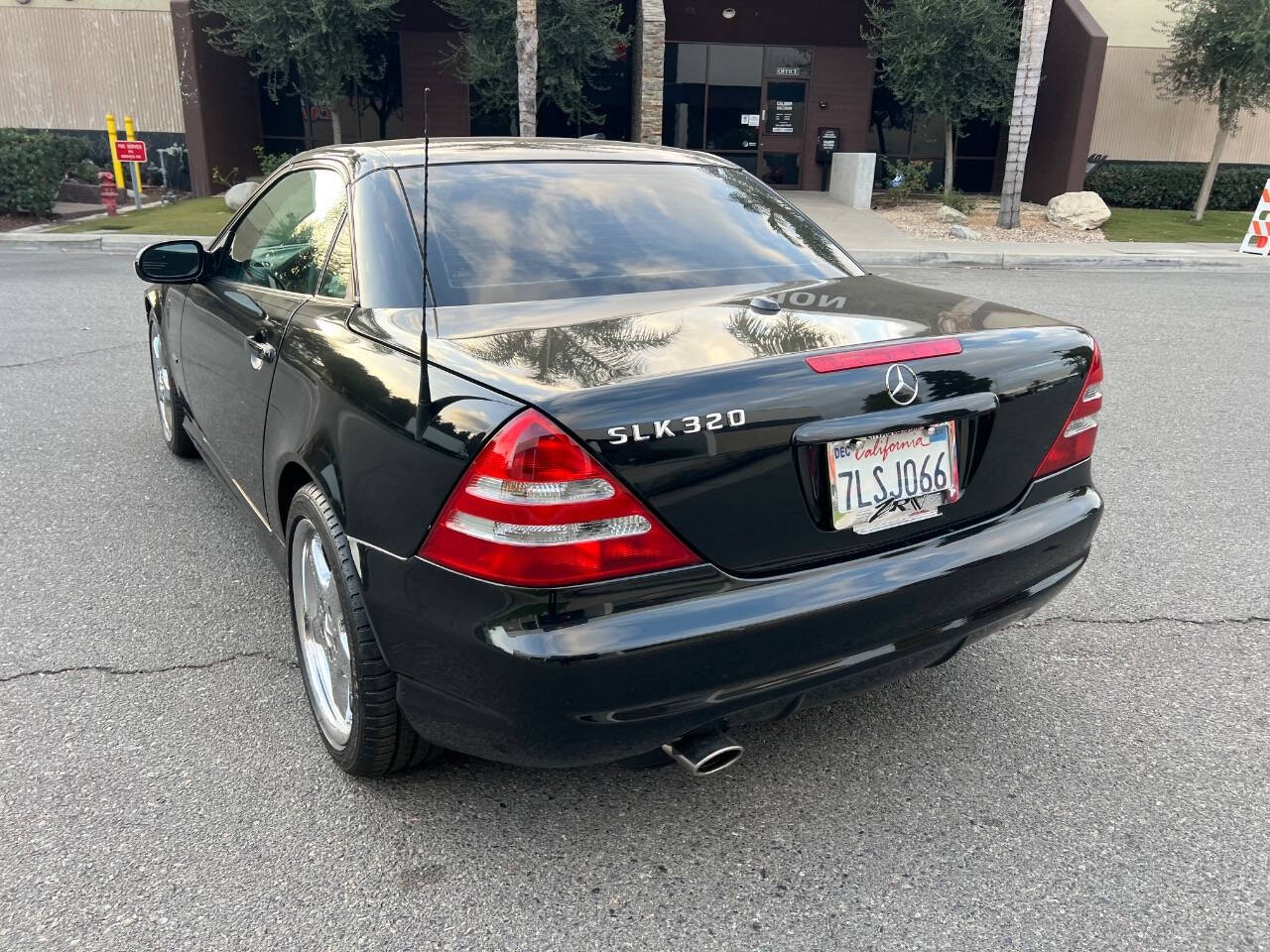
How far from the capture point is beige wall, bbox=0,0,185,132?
2206 centimetres

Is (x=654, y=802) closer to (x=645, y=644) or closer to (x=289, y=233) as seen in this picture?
(x=645, y=644)

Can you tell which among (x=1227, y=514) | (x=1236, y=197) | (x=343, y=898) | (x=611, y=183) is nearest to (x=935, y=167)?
(x=1236, y=197)

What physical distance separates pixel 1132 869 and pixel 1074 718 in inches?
26.1

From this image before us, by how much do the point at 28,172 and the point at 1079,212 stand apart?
1836 cm

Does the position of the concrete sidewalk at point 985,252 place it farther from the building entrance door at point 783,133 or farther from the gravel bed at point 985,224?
the building entrance door at point 783,133

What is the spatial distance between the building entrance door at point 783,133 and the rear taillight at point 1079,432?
2239 cm

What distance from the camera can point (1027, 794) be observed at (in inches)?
100

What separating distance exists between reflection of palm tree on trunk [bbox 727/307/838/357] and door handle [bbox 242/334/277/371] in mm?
1401

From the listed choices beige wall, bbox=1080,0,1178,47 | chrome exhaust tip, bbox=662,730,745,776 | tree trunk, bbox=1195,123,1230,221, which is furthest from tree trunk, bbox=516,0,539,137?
chrome exhaust tip, bbox=662,730,745,776

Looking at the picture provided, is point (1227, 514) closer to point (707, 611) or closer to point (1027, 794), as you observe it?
point (1027, 794)

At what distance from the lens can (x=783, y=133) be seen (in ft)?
79.4

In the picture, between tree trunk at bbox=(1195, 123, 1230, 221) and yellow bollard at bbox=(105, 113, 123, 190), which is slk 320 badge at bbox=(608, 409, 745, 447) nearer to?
yellow bollard at bbox=(105, 113, 123, 190)

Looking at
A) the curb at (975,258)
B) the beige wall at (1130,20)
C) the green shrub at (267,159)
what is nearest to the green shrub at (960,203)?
the curb at (975,258)

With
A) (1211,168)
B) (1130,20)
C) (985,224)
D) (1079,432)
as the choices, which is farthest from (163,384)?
(1130,20)
